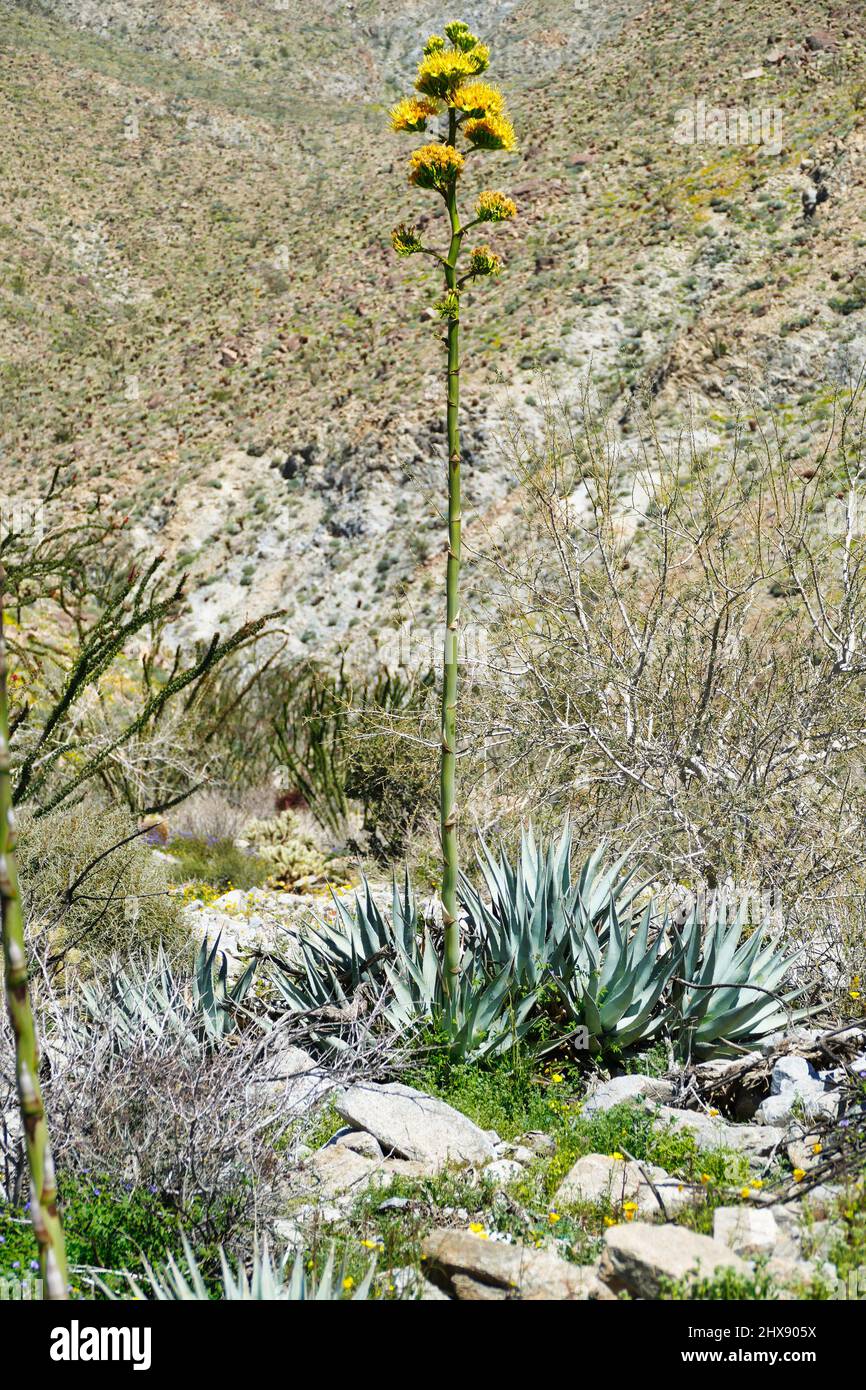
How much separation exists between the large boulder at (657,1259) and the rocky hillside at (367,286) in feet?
37.7

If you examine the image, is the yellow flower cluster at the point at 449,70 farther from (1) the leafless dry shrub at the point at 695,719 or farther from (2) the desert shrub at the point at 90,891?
(2) the desert shrub at the point at 90,891

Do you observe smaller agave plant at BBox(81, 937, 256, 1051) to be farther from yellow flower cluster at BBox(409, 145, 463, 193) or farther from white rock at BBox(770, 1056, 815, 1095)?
yellow flower cluster at BBox(409, 145, 463, 193)

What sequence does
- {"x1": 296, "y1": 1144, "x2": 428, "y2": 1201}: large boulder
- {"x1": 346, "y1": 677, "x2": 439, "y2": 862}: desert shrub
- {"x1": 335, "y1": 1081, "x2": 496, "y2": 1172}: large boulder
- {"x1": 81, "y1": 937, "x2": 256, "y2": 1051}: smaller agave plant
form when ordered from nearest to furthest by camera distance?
{"x1": 296, "y1": 1144, "x2": 428, "y2": 1201}: large boulder, {"x1": 335, "y1": 1081, "x2": 496, "y2": 1172}: large boulder, {"x1": 81, "y1": 937, "x2": 256, "y2": 1051}: smaller agave plant, {"x1": 346, "y1": 677, "x2": 439, "y2": 862}: desert shrub

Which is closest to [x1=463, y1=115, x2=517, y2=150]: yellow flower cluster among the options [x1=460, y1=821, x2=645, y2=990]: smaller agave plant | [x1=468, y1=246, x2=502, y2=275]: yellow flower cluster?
[x1=468, y1=246, x2=502, y2=275]: yellow flower cluster

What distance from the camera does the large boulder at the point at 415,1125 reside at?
3.60 m

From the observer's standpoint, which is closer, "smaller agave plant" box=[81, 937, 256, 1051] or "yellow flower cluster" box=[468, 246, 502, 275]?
"yellow flower cluster" box=[468, 246, 502, 275]

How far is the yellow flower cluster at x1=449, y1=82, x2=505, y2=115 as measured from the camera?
3.73m

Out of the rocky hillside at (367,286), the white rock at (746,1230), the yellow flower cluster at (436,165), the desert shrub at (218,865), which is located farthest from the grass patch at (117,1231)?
the rocky hillside at (367,286)

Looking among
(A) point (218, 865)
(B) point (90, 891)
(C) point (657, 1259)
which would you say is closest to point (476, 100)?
(C) point (657, 1259)

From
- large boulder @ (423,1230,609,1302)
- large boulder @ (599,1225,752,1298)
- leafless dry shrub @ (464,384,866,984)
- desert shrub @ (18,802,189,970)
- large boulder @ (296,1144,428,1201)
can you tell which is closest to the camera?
large boulder @ (599,1225,752,1298)

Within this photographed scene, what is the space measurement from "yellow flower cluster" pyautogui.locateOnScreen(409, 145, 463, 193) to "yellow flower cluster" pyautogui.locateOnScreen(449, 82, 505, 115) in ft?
0.56

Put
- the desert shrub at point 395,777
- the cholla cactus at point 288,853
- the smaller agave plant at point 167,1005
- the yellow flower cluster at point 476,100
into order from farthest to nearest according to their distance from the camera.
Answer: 1. the desert shrub at point 395,777
2. the cholla cactus at point 288,853
3. the smaller agave plant at point 167,1005
4. the yellow flower cluster at point 476,100
